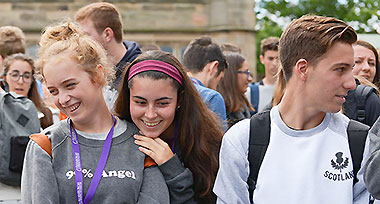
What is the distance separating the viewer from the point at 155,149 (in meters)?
3.09

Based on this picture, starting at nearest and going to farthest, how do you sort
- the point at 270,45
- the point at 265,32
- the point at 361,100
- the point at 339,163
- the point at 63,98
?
the point at 339,163
the point at 63,98
the point at 361,100
the point at 270,45
the point at 265,32

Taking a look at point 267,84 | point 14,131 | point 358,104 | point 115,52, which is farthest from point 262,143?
point 267,84

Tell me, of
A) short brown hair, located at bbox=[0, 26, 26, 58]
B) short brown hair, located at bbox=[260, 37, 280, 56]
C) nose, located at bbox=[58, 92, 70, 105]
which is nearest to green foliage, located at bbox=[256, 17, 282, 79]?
short brown hair, located at bbox=[260, 37, 280, 56]

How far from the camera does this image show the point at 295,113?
9.41 feet

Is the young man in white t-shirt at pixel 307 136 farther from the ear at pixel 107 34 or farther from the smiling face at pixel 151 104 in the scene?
the ear at pixel 107 34

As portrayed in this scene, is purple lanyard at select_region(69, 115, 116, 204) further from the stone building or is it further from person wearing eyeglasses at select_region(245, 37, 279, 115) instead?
the stone building

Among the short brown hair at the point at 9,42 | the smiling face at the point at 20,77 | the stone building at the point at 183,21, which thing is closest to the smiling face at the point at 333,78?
the smiling face at the point at 20,77

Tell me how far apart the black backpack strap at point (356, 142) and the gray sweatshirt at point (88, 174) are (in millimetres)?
982

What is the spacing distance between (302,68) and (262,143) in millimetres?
430

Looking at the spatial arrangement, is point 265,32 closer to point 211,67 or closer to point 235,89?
point 235,89

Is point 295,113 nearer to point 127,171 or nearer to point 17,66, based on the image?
point 127,171

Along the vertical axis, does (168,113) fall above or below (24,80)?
above

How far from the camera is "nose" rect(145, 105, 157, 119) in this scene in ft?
10.2

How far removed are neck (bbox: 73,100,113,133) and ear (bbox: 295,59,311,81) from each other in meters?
1.08
